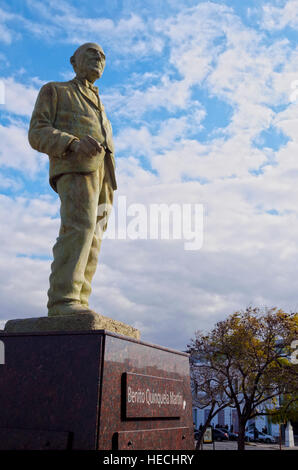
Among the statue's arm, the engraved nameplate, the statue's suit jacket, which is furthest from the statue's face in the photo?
the engraved nameplate

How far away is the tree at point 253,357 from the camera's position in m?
21.3

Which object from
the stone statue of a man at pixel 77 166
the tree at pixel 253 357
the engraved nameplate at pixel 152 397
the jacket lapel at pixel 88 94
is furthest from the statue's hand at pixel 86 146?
the tree at pixel 253 357

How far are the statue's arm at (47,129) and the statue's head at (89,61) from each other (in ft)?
1.50

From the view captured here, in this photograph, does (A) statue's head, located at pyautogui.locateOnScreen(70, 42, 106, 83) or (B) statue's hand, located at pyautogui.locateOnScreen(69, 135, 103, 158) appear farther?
(A) statue's head, located at pyautogui.locateOnScreen(70, 42, 106, 83)

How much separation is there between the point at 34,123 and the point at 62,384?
275 cm

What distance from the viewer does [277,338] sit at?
885 inches

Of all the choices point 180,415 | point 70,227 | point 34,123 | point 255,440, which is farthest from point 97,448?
point 255,440

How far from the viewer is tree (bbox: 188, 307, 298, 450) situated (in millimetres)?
21266

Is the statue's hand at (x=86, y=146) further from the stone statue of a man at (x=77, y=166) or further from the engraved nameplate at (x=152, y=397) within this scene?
the engraved nameplate at (x=152, y=397)

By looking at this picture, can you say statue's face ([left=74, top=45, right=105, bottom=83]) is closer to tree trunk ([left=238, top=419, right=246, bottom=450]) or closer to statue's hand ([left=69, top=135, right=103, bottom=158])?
statue's hand ([left=69, top=135, right=103, bottom=158])

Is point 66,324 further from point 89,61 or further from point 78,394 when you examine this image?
point 89,61

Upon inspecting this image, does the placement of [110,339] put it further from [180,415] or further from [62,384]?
[180,415]

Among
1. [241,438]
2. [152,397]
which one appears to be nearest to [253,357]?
[241,438]

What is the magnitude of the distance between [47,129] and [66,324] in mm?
2031
